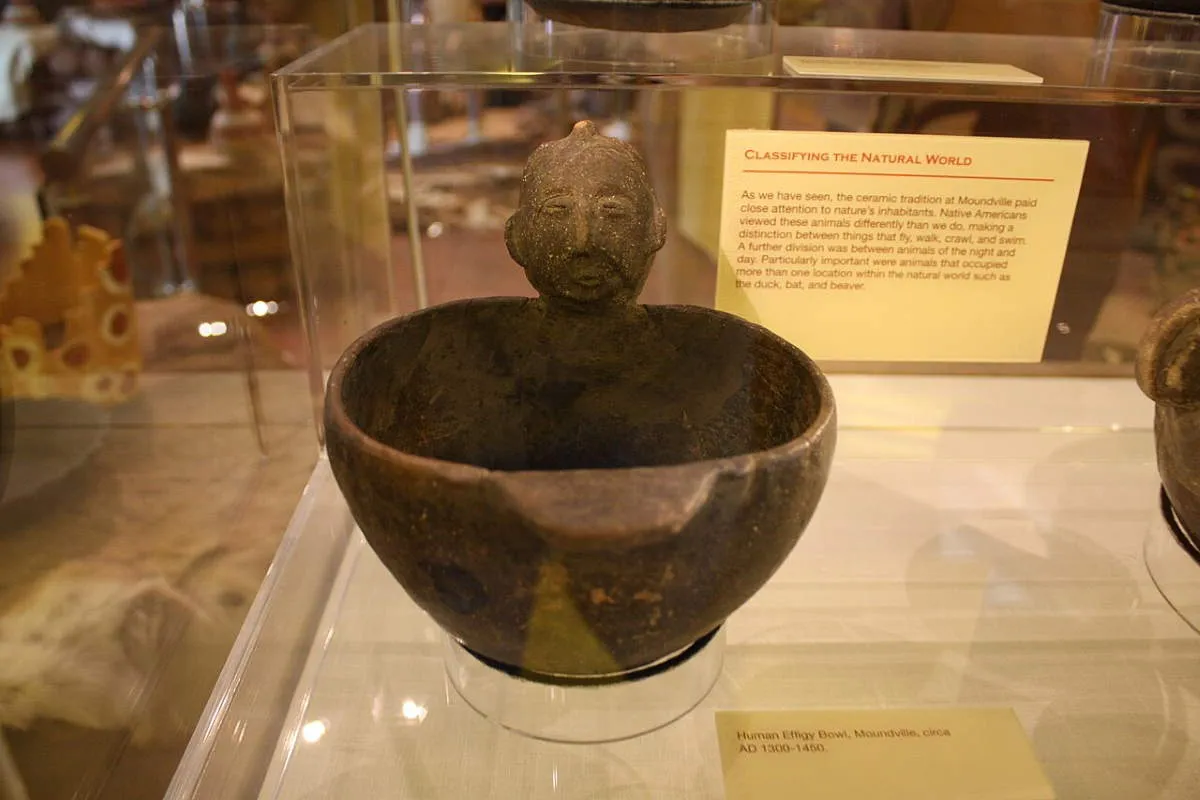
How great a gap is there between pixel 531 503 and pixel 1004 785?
21.8 inches

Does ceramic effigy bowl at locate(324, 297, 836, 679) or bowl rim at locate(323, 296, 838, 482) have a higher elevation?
bowl rim at locate(323, 296, 838, 482)

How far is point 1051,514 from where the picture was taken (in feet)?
4.14

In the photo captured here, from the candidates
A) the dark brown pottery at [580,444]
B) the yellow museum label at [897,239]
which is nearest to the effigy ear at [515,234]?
the dark brown pottery at [580,444]

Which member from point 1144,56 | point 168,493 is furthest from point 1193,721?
point 168,493

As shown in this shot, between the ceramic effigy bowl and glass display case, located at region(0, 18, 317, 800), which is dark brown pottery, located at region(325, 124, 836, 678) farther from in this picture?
glass display case, located at region(0, 18, 317, 800)

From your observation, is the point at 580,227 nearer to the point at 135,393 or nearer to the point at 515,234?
the point at 515,234

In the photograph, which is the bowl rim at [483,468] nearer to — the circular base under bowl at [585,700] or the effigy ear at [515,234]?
the effigy ear at [515,234]

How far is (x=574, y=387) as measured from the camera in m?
1.03

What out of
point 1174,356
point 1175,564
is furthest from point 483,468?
point 1175,564

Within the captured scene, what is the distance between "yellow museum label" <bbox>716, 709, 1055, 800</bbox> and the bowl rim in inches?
11.7

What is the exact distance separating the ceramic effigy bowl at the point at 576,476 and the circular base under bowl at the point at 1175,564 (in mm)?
514

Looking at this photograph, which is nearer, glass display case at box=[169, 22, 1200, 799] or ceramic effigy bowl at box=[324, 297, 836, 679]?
ceramic effigy bowl at box=[324, 297, 836, 679]

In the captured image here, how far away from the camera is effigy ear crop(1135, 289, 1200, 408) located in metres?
0.88
